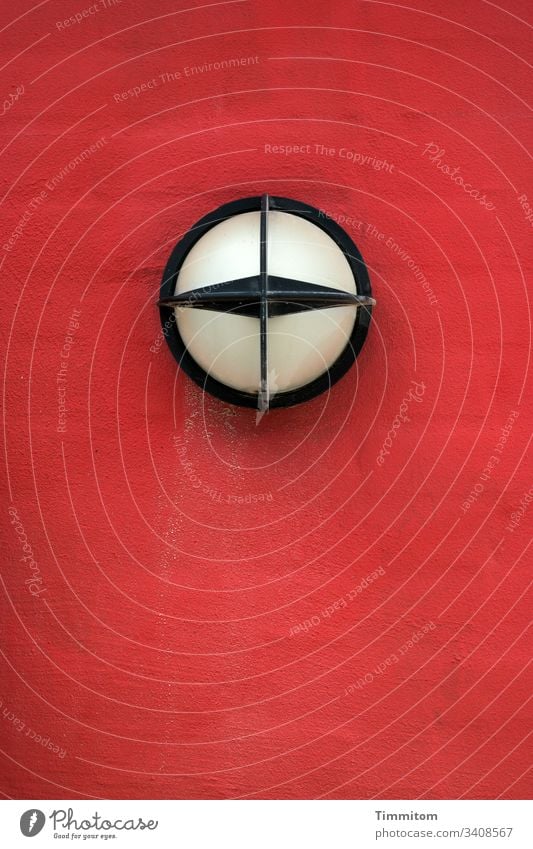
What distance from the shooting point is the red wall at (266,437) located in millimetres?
2557

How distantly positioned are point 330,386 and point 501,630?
0.70m

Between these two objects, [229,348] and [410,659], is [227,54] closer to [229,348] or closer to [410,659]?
[229,348]

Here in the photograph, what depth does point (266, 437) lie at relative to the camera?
2596 millimetres

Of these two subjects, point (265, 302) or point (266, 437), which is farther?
point (266, 437)
